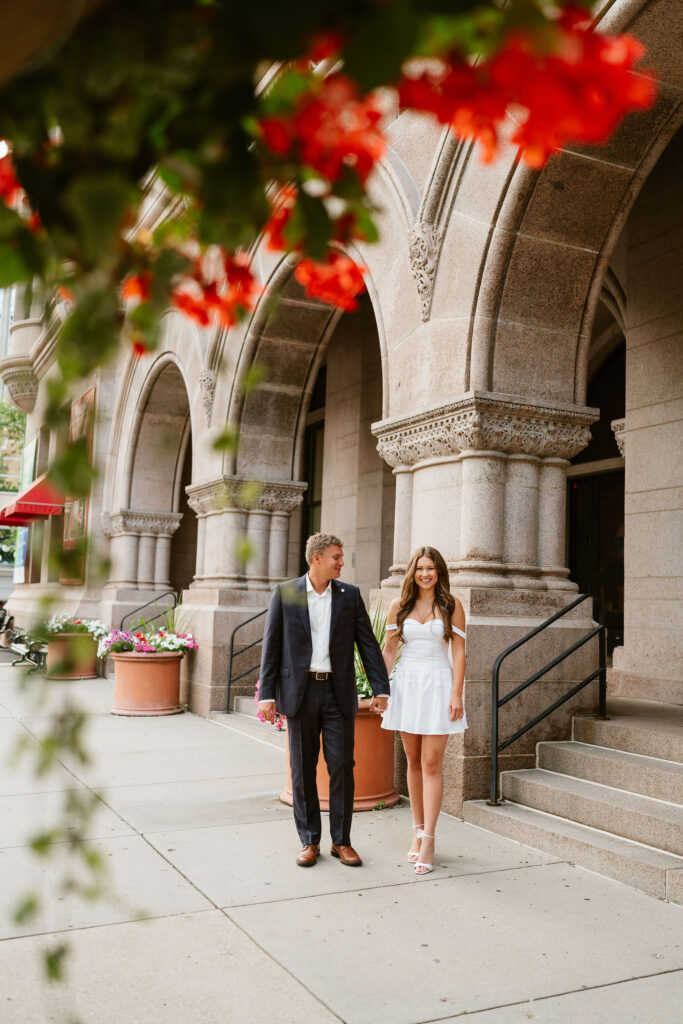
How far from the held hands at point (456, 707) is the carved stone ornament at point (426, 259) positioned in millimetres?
3376

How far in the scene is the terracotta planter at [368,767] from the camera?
6.42 m

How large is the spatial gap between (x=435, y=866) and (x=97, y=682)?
11255mm

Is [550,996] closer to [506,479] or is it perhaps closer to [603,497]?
[506,479]

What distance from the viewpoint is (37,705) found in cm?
112

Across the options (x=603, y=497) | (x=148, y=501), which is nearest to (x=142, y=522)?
(x=148, y=501)

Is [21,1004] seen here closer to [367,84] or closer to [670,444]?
[367,84]

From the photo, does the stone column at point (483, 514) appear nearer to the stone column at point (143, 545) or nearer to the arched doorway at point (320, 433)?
the arched doorway at point (320, 433)

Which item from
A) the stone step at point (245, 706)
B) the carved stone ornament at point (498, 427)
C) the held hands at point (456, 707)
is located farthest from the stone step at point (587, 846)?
the stone step at point (245, 706)

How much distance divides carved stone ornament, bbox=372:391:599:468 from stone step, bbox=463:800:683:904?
2609mm

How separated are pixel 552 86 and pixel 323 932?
4.07 m

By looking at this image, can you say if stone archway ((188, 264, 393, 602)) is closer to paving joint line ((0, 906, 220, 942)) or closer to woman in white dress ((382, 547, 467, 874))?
woman in white dress ((382, 547, 467, 874))

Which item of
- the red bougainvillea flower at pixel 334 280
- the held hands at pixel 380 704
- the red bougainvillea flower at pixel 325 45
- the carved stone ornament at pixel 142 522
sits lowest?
the held hands at pixel 380 704

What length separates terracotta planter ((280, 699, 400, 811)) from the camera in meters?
6.42

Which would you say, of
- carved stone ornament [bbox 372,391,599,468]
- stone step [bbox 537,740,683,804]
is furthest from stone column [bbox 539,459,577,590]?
stone step [bbox 537,740,683,804]
